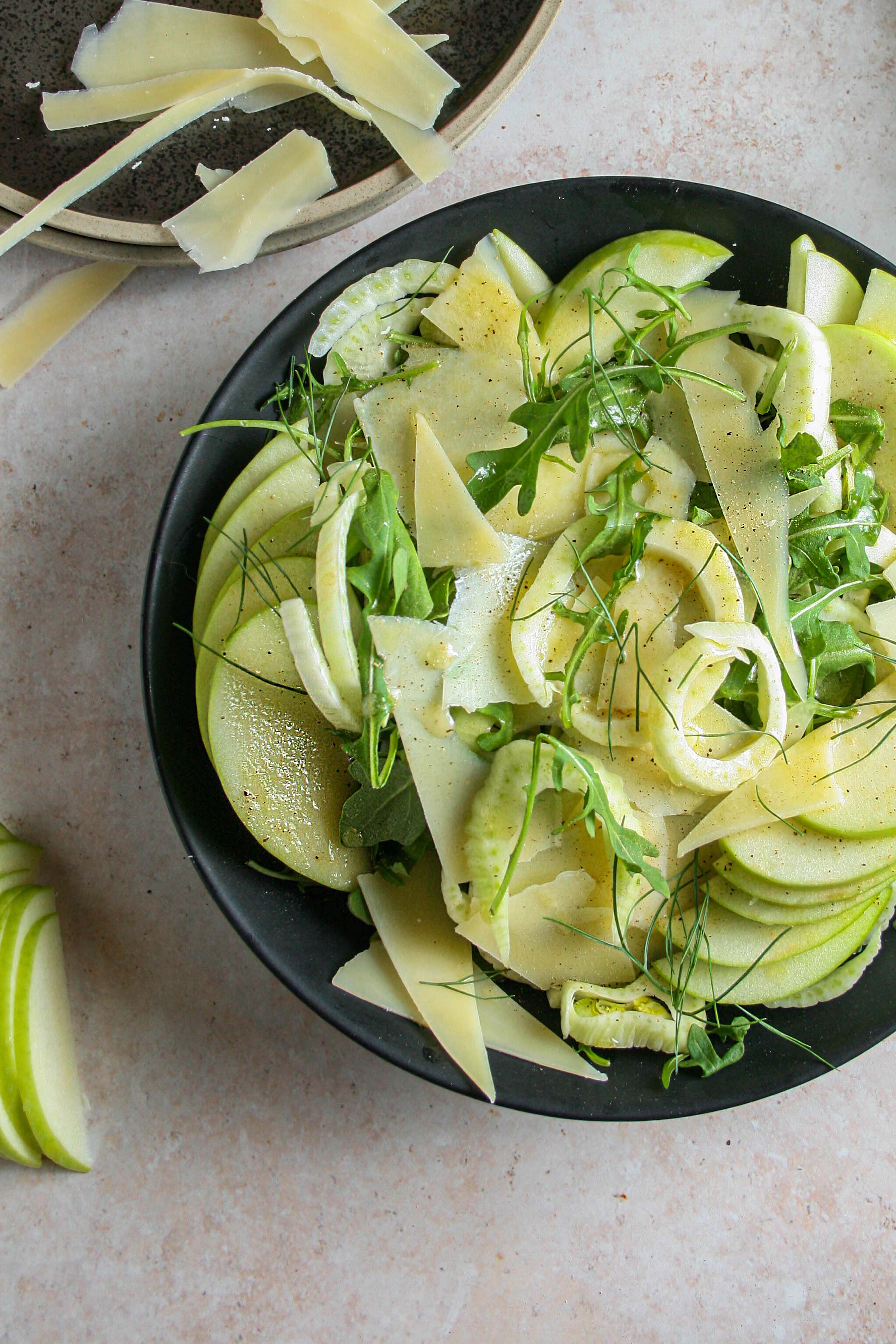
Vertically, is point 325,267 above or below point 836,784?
above

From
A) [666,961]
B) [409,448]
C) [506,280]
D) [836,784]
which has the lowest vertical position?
[666,961]

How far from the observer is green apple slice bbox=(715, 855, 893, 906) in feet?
4.99

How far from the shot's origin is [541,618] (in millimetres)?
1473

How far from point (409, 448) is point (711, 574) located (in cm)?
50

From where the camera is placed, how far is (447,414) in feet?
5.00

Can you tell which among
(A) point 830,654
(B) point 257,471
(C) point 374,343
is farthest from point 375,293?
(A) point 830,654

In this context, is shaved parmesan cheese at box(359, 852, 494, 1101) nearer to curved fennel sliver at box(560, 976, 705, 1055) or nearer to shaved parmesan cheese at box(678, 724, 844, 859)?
curved fennel sliver at box(560, 976, 705, 1055)

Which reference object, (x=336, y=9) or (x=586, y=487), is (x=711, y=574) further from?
(x=336, y=9)

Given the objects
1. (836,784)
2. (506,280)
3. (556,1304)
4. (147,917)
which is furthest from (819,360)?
(556,1304)

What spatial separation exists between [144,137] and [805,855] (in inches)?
66.0

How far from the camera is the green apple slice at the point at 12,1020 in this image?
5.92 ft

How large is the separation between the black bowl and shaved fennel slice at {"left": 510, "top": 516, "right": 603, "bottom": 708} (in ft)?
1.71

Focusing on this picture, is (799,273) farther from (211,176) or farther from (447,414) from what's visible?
(211,176)

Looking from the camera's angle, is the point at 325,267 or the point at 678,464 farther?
the point at 325,267
